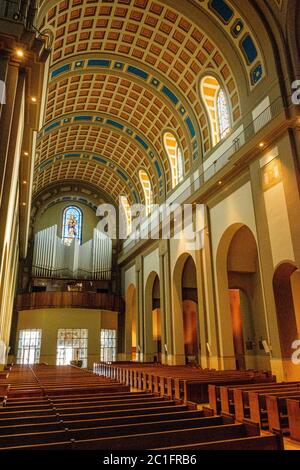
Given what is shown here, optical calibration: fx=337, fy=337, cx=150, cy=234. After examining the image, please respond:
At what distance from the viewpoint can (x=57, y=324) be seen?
2181 centimetres

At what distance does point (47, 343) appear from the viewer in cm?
2130

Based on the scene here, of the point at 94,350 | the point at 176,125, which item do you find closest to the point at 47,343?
the point at 94,350

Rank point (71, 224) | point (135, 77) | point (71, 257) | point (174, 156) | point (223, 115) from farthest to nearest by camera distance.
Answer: point (71, 224), point (71, 257), point (174, 156), point (135, 77), point (223, 115)

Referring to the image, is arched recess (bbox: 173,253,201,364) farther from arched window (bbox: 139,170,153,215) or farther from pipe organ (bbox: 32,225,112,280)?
pipe organ (bbox: 32,225,112,280)

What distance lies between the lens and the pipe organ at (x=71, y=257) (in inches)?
919

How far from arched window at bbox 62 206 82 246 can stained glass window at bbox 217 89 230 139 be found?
15094mm

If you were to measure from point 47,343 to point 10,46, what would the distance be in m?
18.5

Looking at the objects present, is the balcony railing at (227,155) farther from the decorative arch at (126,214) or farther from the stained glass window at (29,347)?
the stained glass window at (29,347)

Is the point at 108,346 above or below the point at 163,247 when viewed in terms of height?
below

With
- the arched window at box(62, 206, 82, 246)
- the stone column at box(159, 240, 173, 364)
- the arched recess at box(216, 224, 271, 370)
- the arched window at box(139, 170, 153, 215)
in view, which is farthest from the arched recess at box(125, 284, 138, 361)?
the arched recess at box(216, 224, 271, 370)

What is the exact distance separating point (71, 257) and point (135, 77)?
1334 centimetres

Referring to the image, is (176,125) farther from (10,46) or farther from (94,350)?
(94,350)

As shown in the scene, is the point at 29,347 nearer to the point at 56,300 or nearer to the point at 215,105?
the point at 56,300

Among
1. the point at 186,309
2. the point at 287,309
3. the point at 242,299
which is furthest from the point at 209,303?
the point at 186,309
